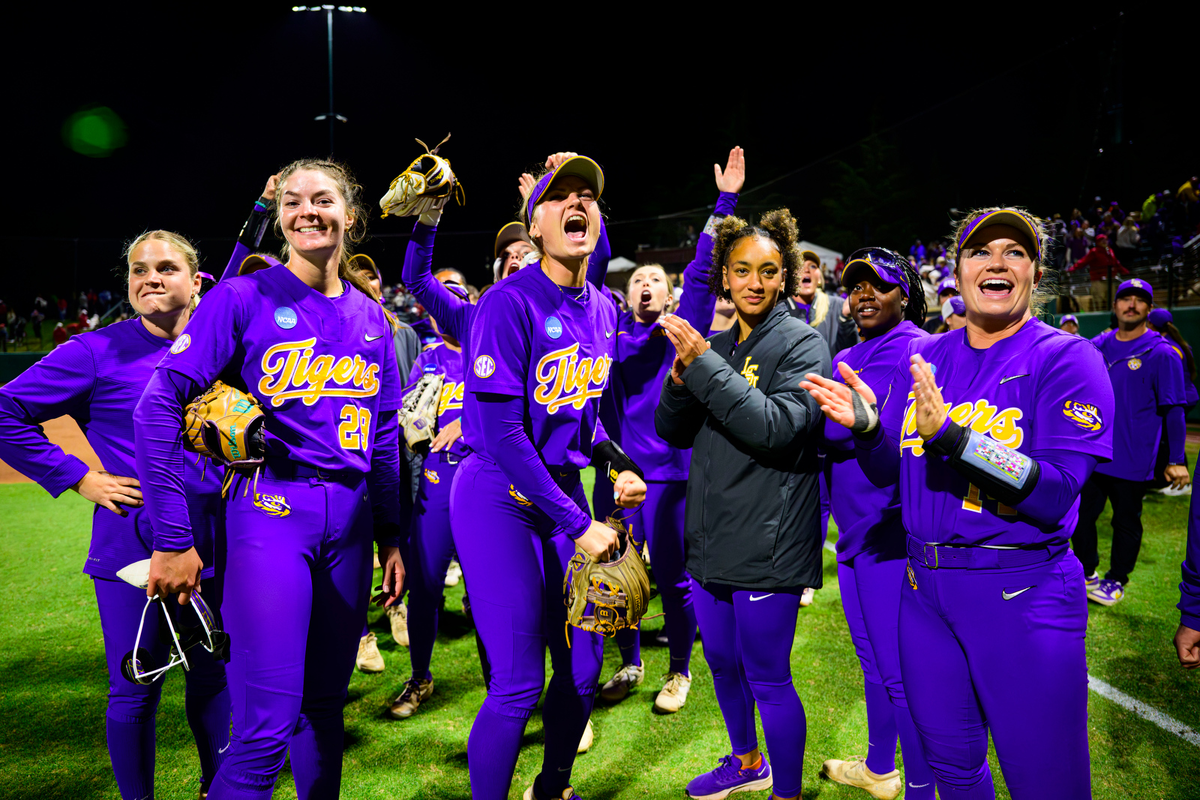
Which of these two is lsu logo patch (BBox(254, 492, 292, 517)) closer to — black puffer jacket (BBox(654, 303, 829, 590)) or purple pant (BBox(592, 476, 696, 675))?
black puffer jacket (BBox(654, 303, 829, 590))

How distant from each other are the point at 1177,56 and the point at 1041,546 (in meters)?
35.4

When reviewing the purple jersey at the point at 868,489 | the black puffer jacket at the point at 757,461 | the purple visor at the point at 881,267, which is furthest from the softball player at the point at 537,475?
the purple visor at the point at 881,267

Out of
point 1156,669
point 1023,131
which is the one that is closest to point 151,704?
point 1156,669

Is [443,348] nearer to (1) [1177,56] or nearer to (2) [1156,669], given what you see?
(2) [1156,669]

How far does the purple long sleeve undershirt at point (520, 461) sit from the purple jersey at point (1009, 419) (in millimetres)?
1123

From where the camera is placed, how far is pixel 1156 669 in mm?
4457

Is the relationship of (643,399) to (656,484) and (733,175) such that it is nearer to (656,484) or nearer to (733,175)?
(656,484)

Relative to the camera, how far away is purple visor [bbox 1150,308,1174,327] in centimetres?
650

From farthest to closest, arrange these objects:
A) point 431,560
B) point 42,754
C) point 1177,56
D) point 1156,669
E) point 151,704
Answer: point 1177,56 → point 1156,669 → point 431,560 → point 42,754 → point 151,704

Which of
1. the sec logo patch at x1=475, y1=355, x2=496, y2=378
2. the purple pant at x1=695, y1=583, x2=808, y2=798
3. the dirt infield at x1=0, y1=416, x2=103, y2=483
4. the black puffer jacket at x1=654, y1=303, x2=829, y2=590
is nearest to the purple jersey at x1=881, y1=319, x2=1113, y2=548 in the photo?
the black puffer jacket at x1=654, y1=303, x2=829, y2=590

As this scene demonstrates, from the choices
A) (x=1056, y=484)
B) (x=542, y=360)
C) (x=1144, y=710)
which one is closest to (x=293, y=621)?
(x=542, y=360)

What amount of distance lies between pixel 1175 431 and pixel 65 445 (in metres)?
17.5

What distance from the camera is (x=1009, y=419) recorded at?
2080 mm

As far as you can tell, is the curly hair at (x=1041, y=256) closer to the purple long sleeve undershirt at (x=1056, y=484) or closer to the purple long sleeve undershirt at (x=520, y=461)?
the purple long sleeve undershirt at (x=1056, y=484)
